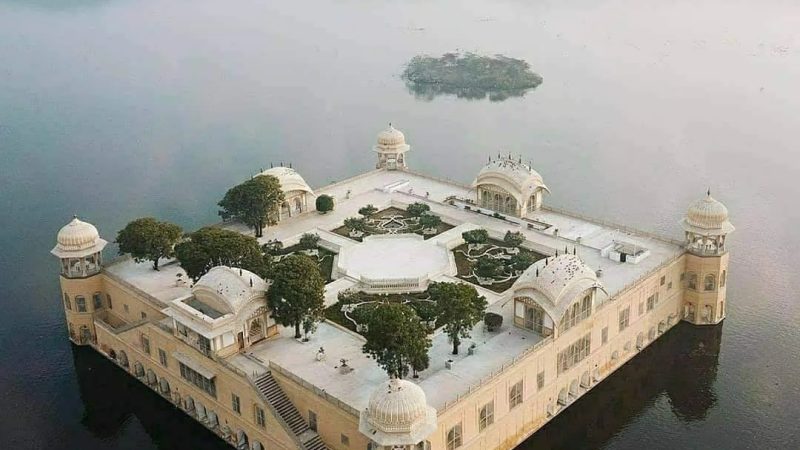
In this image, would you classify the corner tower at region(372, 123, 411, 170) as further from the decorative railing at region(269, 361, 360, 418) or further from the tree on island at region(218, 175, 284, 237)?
the decorative railing at region(269, 361, 360, 418)

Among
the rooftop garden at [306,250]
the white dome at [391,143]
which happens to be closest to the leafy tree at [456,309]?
the rooftop garden at [306,250]

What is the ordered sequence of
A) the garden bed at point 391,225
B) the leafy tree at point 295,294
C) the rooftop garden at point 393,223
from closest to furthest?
1. the leafy tree at point 295,294
2. the rooftop garden at point 393,223
3. the garden bed at point 391,225

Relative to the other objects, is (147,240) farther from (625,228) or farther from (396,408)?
(625,228)

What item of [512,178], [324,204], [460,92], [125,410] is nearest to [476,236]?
[512,178]

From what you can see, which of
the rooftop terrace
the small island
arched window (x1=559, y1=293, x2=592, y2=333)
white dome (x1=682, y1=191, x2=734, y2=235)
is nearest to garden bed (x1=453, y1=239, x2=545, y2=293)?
the rooftop terrace

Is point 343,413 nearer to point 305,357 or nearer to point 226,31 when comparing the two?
point 305,357

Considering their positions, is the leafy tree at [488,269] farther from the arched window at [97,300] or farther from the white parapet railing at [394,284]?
the arched window at [97,300]

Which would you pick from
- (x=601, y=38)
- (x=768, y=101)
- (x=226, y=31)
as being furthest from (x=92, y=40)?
(x=768, y=101)

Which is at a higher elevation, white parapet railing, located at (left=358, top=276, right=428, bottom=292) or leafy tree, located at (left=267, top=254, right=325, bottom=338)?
leafy tree, located at (left=267, top=254, right=325, bottom=338)
